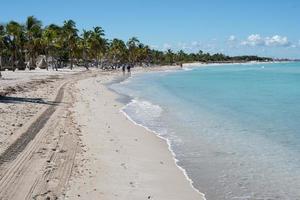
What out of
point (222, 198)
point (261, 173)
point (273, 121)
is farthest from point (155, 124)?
point (222, 198)

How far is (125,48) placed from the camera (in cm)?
12569

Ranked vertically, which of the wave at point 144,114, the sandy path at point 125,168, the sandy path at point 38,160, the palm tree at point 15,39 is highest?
the palm tree at point 15,39

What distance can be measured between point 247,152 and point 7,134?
19.7ft

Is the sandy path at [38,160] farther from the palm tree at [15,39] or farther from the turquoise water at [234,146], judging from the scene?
the palm tree at [15,39]

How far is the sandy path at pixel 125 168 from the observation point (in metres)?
7.31

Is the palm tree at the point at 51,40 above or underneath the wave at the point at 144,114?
above

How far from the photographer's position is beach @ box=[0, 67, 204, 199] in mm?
7156

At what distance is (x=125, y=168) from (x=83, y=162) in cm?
85

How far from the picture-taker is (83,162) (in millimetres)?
9047

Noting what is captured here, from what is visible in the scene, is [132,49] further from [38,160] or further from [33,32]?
[38,160]

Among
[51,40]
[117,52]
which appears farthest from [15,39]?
[117,52]

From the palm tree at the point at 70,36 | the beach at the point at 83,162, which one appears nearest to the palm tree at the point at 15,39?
the palm tree at the point at 70,36

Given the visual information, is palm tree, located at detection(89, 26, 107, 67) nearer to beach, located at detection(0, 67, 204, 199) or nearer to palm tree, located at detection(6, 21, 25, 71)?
palm tree, located at detection(6, 21, 25, 71)

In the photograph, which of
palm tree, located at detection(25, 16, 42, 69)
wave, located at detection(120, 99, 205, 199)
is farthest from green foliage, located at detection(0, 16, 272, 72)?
wave, located at detection(120, 99, 205, 199)
